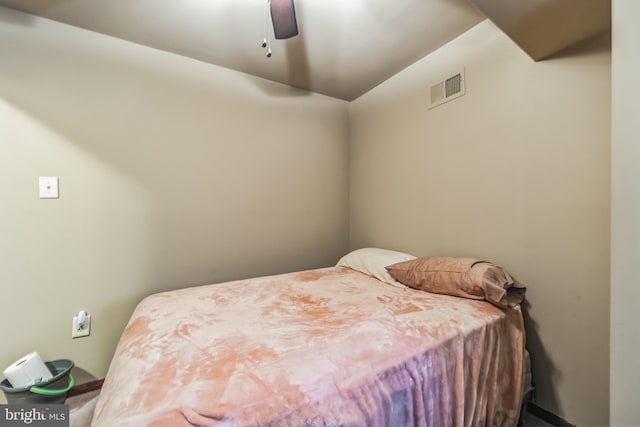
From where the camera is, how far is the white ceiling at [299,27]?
1.46 meters

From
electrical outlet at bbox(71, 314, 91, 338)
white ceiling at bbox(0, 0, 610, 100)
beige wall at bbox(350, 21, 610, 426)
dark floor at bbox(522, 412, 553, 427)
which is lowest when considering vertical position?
dark floor at bbox(522, 412, 553, 427)

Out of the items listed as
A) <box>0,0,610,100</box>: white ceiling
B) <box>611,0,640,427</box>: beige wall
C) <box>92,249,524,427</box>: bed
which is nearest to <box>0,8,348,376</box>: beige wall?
<box>0,0,610,100</box>: white ceiling

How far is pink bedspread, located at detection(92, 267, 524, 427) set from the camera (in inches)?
26.5

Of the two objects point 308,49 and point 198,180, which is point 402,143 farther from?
point 198,180

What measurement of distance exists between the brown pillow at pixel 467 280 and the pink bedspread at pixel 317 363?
53 mm

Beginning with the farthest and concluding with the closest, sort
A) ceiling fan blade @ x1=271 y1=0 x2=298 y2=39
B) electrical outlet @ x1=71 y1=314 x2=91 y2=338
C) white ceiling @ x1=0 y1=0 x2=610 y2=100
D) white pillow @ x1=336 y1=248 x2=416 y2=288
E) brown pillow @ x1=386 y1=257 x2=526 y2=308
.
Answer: white pillow @ x1=336 y1=248 x2=416 y2=288, electrical outlet @ x1=71 y1=314 x2=91 y2=338, white ceiling @ x1=0 y1=0 x2=610 y2=100, brown pillow @ x1=386 y1=257 x2=526 y2=308, ceiling fan blade @ x1=271 y1=0 x2=298 y2=39

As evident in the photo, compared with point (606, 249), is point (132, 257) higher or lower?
lower

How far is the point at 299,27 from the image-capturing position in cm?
163

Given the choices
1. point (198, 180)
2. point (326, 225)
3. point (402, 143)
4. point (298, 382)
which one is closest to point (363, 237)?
point (326, 225)

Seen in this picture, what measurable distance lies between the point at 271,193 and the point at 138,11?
1417 mm

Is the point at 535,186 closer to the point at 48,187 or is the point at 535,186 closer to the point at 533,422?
the point at 533,422

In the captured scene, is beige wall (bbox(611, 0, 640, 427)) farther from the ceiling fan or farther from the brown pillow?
the ceiling fan

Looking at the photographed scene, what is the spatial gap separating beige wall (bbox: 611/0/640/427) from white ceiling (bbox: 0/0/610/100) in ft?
1.44

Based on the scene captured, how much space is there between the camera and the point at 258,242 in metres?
2.21
